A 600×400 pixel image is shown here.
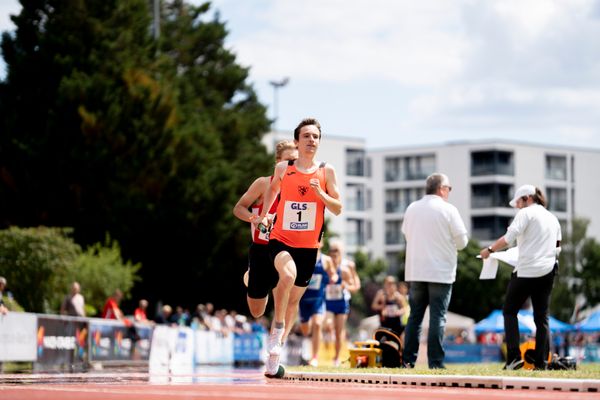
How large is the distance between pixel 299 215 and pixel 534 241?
377 centimetres

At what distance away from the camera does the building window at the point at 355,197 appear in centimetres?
12912

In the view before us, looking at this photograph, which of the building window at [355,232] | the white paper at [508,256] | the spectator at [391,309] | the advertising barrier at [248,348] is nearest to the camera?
the white paper at [508,256]

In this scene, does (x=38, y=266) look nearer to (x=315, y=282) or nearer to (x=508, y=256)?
(x=315, y=282)

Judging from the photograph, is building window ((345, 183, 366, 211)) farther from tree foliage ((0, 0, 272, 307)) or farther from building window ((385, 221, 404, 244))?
tree foliage ((0, 0, 272, 307))

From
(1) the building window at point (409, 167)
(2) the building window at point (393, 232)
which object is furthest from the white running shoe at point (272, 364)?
(2) the building window at point (393, 232)

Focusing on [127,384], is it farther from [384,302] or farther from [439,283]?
[384,302]

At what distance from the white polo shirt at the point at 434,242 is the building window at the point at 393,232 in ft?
376

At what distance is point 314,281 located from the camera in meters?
20.3

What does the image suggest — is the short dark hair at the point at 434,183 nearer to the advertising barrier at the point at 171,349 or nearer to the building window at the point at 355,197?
the advertising barrier at the point at 171,349

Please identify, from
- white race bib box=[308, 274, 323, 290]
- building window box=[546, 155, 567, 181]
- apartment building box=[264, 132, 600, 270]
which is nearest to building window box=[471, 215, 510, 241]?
apartment building box=[264, 132, 600, 270]

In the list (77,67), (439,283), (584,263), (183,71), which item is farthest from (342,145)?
(439,283)

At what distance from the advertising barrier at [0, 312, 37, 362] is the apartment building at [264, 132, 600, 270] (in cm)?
9744

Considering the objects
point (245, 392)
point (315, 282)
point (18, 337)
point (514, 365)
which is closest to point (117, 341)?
point (18, 337)

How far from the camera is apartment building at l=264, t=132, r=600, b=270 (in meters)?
126
